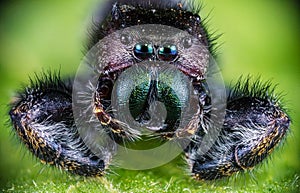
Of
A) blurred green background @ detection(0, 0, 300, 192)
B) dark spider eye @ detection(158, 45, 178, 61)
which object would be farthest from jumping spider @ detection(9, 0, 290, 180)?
blurred green background @ detection(0, 0, 300, 192)

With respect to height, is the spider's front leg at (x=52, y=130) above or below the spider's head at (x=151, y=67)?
below

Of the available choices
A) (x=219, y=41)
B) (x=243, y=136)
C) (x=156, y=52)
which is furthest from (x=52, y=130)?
(x=219, y=41)

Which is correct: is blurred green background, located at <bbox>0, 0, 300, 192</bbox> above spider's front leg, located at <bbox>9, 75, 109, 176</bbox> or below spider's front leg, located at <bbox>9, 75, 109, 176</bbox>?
above

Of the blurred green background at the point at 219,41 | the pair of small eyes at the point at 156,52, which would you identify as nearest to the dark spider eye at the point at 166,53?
the pair of small eyes at the point at 156,52

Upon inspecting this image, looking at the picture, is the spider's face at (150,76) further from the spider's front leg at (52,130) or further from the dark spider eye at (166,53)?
the spider's front leg at (52,130)

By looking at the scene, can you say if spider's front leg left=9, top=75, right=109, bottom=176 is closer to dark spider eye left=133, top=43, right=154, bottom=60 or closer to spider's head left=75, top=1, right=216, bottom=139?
spider's head left=75, top=1, right=216, bottom=139

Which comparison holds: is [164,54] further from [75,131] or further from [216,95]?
[75,131]
